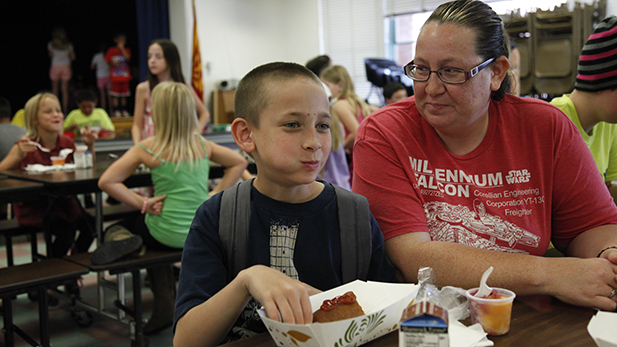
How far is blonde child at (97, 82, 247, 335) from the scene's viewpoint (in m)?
2.79

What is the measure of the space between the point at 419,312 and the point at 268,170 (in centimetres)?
54

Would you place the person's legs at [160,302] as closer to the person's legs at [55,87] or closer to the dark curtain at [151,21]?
the dark curtain at [151,21]

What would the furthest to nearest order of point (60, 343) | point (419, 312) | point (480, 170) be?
point (60, 343) < point (480, 170) < point (419, 312)

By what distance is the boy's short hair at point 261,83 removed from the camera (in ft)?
3.63

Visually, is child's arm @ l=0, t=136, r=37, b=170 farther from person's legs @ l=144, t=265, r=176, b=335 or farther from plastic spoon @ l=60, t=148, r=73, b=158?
person's legs @ l=144, t=265, r=176, b=335

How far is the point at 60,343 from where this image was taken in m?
2.89

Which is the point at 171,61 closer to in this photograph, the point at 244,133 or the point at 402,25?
the point at 244,133

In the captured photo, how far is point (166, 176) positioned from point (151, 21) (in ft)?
22.7

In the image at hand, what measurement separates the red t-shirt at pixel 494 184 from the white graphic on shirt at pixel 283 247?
0.25 metres

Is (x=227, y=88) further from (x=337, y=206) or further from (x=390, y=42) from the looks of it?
(x=337, y=206)

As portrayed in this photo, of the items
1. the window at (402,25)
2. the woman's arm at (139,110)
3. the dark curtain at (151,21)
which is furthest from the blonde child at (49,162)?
Answer: the window at (402,25)

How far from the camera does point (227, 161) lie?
A: 319 centimetres

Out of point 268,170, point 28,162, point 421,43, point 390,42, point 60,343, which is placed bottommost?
point 60,343

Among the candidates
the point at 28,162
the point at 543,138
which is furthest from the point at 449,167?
the point at 28,162
